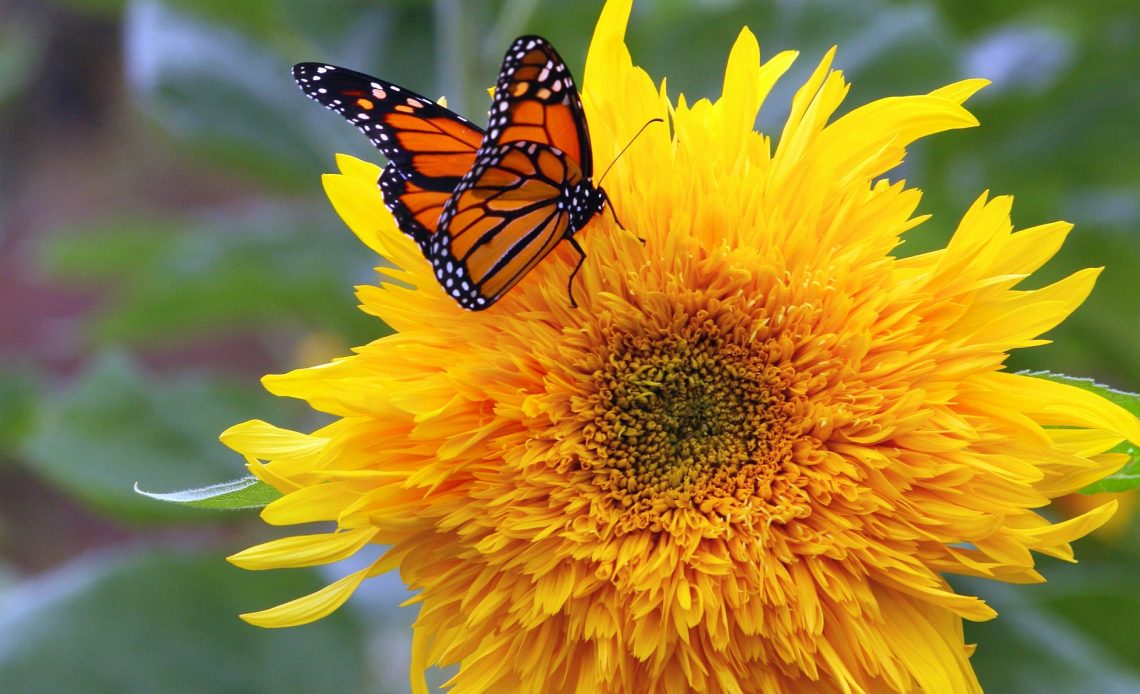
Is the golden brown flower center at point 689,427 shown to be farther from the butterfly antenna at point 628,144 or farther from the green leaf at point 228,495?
the green leaf at point 228,495

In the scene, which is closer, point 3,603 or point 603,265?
point 603,265

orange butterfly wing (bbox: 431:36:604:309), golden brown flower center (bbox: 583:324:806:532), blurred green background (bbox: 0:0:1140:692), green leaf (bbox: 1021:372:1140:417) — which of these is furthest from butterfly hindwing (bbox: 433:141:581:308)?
blurred green background (bbox: 0:0:1140:692)

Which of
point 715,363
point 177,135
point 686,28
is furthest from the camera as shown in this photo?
point 177,135

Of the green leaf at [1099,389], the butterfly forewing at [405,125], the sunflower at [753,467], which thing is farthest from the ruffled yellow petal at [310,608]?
the green leaf at [1099,389]

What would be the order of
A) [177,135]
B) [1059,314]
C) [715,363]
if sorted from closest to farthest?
[1059,314]
[715,363]
[177,135]

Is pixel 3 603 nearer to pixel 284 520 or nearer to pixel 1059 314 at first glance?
pixel 284 520

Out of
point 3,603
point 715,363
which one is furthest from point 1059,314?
point 3,603

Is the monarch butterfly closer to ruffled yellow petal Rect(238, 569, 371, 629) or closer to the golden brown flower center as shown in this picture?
the golden brown flower center

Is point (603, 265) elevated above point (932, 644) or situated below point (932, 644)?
above

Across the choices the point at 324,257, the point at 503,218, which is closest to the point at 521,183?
the point at 503,218
